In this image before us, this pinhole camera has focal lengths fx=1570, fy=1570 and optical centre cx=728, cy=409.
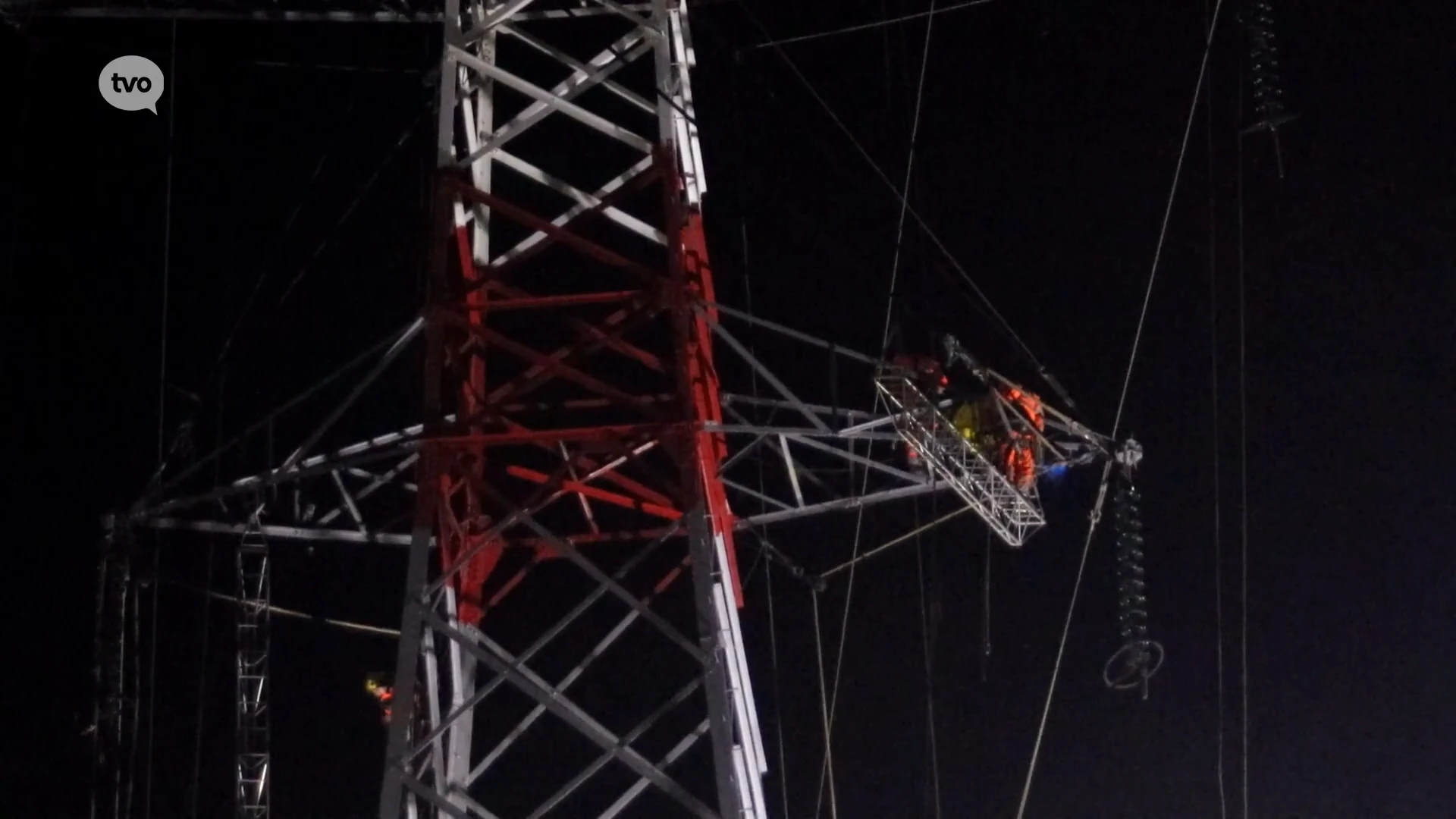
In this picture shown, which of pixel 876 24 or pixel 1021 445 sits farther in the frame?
pixel 876 24

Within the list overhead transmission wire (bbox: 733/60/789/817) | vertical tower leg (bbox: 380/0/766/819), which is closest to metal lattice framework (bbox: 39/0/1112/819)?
vertical tower leg (bbox: 380/0/766/819)

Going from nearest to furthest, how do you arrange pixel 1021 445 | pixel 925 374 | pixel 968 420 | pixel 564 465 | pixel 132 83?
pixel 564 465
pixel 925 374
pixel 968 420
pixel 1021 445
pixel 132 83

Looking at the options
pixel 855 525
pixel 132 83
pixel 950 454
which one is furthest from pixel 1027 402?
pixel 132 83

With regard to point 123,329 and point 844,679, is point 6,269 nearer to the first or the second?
point 123,329

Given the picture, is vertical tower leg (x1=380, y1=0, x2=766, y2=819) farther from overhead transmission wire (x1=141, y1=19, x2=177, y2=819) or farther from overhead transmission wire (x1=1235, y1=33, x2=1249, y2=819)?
overhead transmission wire (x1=1235, y1=33, x2=1249, y2=819)

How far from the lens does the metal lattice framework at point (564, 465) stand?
307 inches

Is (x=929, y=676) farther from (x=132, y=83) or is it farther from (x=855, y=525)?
(x=132, y=83)

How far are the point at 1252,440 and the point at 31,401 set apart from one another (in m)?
9.19

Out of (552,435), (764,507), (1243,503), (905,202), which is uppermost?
(905,202)

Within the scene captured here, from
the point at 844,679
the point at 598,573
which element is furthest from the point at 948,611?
the point at 598,573

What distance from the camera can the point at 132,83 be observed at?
11977mm

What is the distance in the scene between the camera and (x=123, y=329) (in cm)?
1236

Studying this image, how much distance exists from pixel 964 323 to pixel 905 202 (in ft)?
3.54

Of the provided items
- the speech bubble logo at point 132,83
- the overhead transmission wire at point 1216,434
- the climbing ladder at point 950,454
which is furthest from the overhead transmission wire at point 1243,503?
the speech bubble logo at point 132,83
